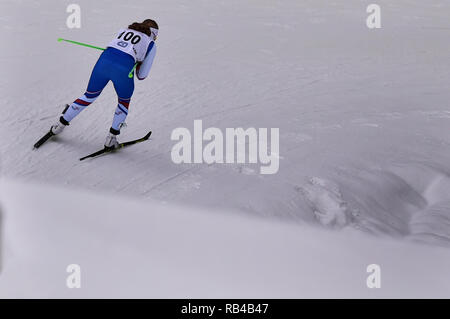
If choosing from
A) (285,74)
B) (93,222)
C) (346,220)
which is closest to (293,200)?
(346,220)

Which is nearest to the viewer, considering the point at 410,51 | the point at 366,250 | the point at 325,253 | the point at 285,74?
the point at 325,253

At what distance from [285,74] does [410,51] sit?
5.22 ft

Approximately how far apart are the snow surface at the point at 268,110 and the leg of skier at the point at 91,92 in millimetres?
141

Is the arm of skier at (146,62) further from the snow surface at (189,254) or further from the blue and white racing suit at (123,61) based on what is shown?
the snow surface at (189,254)

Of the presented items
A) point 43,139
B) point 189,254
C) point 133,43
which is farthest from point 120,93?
point 189,254

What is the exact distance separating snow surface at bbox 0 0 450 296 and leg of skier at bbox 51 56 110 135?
0.46ft

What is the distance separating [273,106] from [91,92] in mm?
1551

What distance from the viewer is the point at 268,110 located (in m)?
4.12

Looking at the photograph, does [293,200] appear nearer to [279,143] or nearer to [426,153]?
[279,143]

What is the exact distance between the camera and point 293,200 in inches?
113

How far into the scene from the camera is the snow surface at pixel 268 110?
9.39 ft

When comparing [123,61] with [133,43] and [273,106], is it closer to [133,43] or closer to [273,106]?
[133,43]

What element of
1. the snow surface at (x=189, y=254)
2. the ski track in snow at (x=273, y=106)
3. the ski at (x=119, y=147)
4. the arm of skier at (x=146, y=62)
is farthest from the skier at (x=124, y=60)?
the snow surface at (x=189, y=254)

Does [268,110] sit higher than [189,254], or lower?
higher
